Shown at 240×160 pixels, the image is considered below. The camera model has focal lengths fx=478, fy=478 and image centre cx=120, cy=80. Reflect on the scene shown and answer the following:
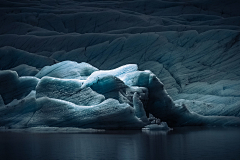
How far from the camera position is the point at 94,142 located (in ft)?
63.0

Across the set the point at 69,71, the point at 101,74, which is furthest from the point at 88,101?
the point at 69,71

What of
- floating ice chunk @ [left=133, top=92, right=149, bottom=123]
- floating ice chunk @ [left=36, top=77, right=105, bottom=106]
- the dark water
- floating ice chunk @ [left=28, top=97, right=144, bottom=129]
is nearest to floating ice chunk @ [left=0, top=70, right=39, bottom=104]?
floating ice chunk @ [left=36, top=77, right=105, bottom=106]

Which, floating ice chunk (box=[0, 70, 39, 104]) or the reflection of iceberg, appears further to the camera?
floating ice chunk (box=[0, 70, 39, 104])

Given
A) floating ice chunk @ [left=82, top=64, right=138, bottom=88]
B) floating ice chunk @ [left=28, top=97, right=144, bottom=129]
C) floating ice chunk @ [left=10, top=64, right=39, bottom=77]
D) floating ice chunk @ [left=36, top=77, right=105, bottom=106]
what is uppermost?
floating ice chunk @ [left=10, top=64, right=39, bottom=77]

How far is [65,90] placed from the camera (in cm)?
2538

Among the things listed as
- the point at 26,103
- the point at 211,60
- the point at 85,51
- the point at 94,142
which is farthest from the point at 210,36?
the point at 94,142

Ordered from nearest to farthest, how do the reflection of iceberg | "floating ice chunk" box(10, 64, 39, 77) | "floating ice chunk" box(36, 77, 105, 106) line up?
the reflection of iceberg → "floating ice chunk" box(36, 77, 105, 106) → "floating ice chunk" box(10, 64, 39, 77)

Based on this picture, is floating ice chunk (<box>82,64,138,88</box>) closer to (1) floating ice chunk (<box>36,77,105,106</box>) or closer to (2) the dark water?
(1) floating ice chunk (<box>36,77,105,106</box>)

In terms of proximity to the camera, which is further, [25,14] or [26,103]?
[25,14]

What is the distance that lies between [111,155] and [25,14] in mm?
36809

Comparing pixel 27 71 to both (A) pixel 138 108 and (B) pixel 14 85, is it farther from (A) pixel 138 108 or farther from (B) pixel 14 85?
(A) pixel 138 108

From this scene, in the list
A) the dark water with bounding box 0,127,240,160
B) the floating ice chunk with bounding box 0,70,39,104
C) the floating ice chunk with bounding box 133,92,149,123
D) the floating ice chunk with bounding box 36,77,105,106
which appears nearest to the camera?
the dark water with bounding box 0,127,240,160

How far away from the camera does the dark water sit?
49.9 feet

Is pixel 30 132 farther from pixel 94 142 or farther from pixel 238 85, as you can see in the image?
pixel 238 85
